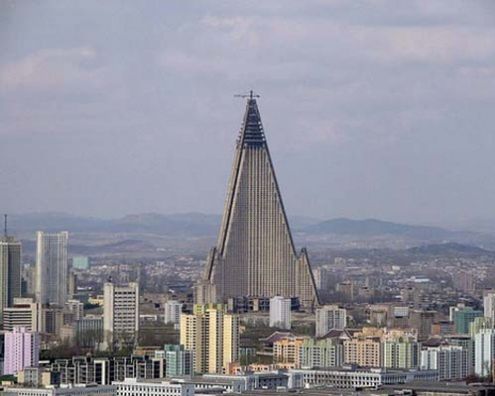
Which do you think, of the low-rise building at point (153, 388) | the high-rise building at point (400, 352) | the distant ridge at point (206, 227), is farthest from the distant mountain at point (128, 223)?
the low-rise building at point (153, 388)

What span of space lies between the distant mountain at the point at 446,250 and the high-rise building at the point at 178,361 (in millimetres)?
14308

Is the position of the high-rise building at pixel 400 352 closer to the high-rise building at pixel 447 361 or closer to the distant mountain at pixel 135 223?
the high-rise building at pixel 447 361

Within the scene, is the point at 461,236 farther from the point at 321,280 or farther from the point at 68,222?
the point at 68,222

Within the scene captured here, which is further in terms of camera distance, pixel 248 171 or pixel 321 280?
pixel 248 171

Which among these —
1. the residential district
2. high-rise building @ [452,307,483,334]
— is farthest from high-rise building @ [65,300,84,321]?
high-rise building @ [452,307,483,334]

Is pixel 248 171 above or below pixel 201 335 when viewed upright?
above

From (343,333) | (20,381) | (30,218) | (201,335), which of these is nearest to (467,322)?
(343,333)

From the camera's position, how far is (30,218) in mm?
37125

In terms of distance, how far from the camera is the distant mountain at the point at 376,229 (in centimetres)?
4066

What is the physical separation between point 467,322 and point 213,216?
10.9 meters

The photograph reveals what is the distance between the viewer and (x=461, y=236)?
135ft

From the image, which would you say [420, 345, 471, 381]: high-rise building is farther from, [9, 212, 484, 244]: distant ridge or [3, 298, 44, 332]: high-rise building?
[9, 212, 484, 244]: distant ridge

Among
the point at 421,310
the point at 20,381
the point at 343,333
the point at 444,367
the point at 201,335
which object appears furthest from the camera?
the point at 421,310

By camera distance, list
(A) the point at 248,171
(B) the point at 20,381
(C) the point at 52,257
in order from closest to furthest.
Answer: (B) the point at 20,381, (C) the point at 52,257, (A) the point at 248,171
